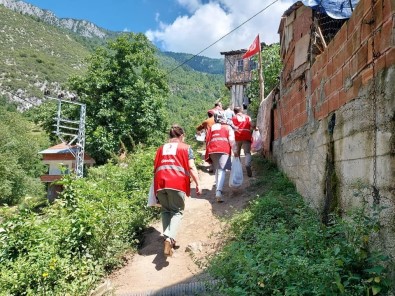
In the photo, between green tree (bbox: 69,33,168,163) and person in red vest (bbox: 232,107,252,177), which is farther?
green tree (bbox: 69,33,168,163)

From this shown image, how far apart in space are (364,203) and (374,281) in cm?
62

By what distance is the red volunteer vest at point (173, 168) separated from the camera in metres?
4.70

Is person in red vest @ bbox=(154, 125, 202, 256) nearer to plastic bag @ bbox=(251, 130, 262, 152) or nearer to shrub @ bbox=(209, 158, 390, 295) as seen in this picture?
shrub @ bbox=(209, 158, 390, 295)

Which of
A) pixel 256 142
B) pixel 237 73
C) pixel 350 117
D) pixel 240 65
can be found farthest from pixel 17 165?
pixel 350 117

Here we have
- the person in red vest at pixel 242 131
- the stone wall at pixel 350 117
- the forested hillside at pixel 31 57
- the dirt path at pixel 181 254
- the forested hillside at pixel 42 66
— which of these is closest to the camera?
the stone wall at pixel 350 117

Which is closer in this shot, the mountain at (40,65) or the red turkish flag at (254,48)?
the red turkish flag at (254,48)

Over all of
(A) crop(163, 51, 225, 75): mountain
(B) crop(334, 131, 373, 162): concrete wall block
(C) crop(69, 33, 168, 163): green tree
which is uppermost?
(A) crop(163, 51, 225, 75): mountain

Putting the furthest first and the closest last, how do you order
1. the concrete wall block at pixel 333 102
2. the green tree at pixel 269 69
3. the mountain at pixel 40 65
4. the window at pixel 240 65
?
the mountain at pixel 40 65 → the window at pixel 240 65 → the green tree at pixel 269 69 → the concrete wall block at pixel 333 102

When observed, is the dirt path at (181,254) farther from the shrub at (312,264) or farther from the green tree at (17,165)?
the green tree at (17,165)

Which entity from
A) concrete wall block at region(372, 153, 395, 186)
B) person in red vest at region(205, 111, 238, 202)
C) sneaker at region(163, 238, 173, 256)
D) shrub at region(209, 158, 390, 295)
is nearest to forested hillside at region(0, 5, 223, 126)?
person in red vest at region(205, 111, 238, 202)

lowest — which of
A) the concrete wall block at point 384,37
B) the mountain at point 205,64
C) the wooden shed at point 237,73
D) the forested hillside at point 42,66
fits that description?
the concrete wall block at point 384,37

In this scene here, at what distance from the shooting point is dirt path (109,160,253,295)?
13.5 feet

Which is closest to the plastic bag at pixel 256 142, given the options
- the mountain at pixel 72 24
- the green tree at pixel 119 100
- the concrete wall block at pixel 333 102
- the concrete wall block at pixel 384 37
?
the concrete wall block at pixel 333 102

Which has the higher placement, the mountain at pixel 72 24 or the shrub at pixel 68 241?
the mountain at pixel 72 24
